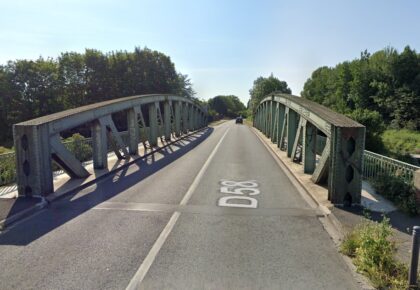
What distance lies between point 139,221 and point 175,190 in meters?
2.77

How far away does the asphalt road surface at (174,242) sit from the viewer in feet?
15.0

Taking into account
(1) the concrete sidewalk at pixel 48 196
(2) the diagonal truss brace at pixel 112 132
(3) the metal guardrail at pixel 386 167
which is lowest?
(1) the concrete sidewalk at pixel 48 196

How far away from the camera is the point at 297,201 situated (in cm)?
866

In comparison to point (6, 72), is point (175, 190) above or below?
below

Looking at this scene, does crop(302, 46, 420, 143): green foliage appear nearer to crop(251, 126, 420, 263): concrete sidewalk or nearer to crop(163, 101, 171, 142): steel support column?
crop(163, 101, 171, 142): steel support column

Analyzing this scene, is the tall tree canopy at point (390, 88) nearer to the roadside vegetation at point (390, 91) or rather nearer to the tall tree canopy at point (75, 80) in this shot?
the roadside vegetation at point (390, 91)

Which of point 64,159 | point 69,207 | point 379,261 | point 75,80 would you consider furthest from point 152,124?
point 75,80

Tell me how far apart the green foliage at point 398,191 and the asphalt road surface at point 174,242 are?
1.96 meters

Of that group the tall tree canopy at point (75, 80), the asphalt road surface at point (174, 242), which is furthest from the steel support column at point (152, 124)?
the tall tree canopy at point (75, 80)

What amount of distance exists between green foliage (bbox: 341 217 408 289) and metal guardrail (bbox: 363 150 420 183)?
3867 mm

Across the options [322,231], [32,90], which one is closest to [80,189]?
[322,231]

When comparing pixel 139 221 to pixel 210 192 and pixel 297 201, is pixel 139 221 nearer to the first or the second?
pixel 210 192

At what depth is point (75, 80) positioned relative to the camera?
52.9 meters

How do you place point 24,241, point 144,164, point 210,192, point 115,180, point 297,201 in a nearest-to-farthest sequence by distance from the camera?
point 24,241, point 297,201, point 210,192, point 115,180, point 144,164
